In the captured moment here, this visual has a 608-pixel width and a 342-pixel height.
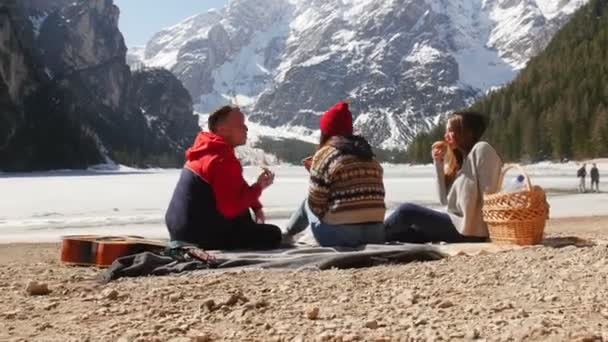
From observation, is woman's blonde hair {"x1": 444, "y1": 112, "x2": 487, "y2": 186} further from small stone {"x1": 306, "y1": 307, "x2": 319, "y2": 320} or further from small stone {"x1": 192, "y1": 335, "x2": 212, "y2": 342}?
small stone {"x1": 192, "y1": 335, "x2": 212, "y2": 342}

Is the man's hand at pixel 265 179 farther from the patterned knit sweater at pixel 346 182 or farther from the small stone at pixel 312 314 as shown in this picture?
the small stone at pixel 312 314

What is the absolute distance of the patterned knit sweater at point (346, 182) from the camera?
6.73 m

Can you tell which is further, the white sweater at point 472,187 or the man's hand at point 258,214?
the man's hand at point 258,214

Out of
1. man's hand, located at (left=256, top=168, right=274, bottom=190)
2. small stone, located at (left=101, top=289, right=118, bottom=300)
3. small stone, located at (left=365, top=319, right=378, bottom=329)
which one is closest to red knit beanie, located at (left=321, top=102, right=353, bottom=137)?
man's hand, located at (left=256, top=168, right=274, bottom=190)

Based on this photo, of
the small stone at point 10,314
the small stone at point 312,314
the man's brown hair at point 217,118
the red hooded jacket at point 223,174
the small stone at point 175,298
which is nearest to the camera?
the small stone at point 312,314

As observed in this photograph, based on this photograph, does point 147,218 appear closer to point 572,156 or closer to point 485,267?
point 485,267

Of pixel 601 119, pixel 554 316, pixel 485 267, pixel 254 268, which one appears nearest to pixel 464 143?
pixel 485 267

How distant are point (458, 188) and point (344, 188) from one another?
1.33 m

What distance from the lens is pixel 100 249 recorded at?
7.30 meters

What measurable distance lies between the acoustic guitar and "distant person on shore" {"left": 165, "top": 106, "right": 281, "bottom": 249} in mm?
531

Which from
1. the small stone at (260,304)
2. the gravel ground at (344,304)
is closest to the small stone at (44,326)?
the gravel ground at (344,304)

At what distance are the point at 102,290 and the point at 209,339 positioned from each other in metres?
2.02

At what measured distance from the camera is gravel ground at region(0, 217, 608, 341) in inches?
150

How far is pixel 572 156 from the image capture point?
92.0 m
